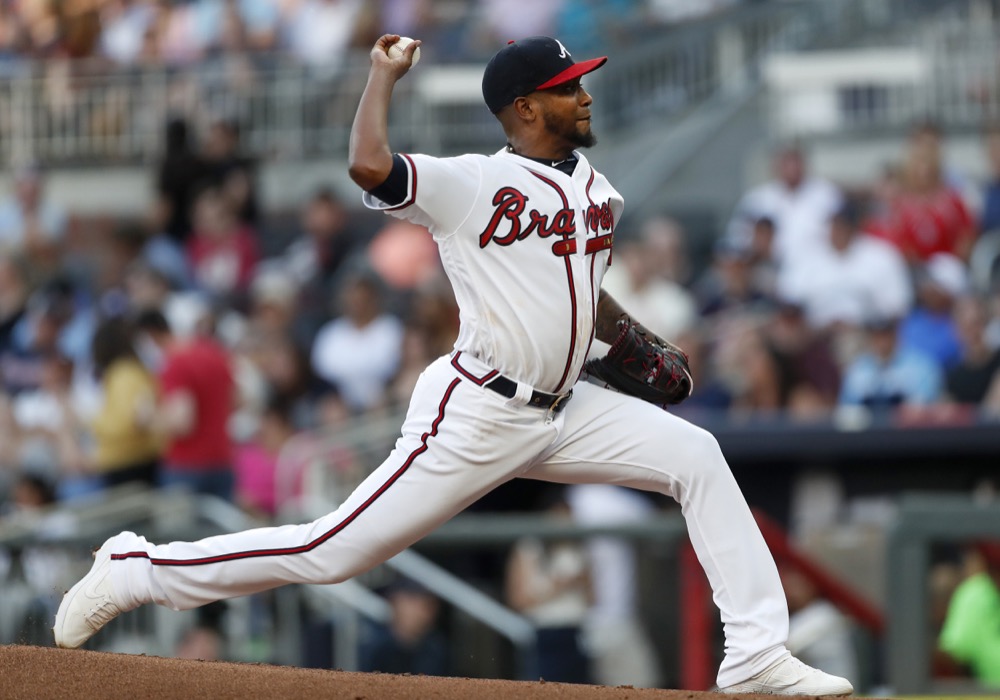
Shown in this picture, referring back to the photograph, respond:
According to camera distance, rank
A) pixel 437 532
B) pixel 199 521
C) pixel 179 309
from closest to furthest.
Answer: pixel 437 532 < pixel 199 521 < pixel 179 309

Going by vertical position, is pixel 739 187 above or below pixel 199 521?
above

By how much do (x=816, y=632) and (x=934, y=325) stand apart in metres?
2.58

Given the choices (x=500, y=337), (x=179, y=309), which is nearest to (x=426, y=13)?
(x=179, y=309)

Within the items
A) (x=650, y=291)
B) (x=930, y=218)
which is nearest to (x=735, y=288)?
(x=650, y=291)

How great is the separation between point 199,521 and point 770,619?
5.12 m

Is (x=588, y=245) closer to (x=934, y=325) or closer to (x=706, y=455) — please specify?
(x=706, y=455)

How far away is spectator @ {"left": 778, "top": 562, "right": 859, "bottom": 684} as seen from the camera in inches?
300

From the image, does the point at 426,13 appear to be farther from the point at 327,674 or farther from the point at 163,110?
the point at 327,674

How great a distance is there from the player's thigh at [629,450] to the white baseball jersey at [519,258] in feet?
0.61

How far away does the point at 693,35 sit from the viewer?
1406 centimetres

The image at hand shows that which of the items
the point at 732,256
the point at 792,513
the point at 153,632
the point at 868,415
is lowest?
the point at 153,632

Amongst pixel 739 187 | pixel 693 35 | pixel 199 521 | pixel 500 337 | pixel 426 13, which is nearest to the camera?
pixel 500 337

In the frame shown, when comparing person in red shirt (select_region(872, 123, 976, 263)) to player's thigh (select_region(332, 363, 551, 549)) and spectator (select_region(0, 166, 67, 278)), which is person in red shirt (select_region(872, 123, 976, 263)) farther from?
spectator (select_region(0, 166, 67, 278))

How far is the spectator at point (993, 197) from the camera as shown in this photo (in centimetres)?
1057
